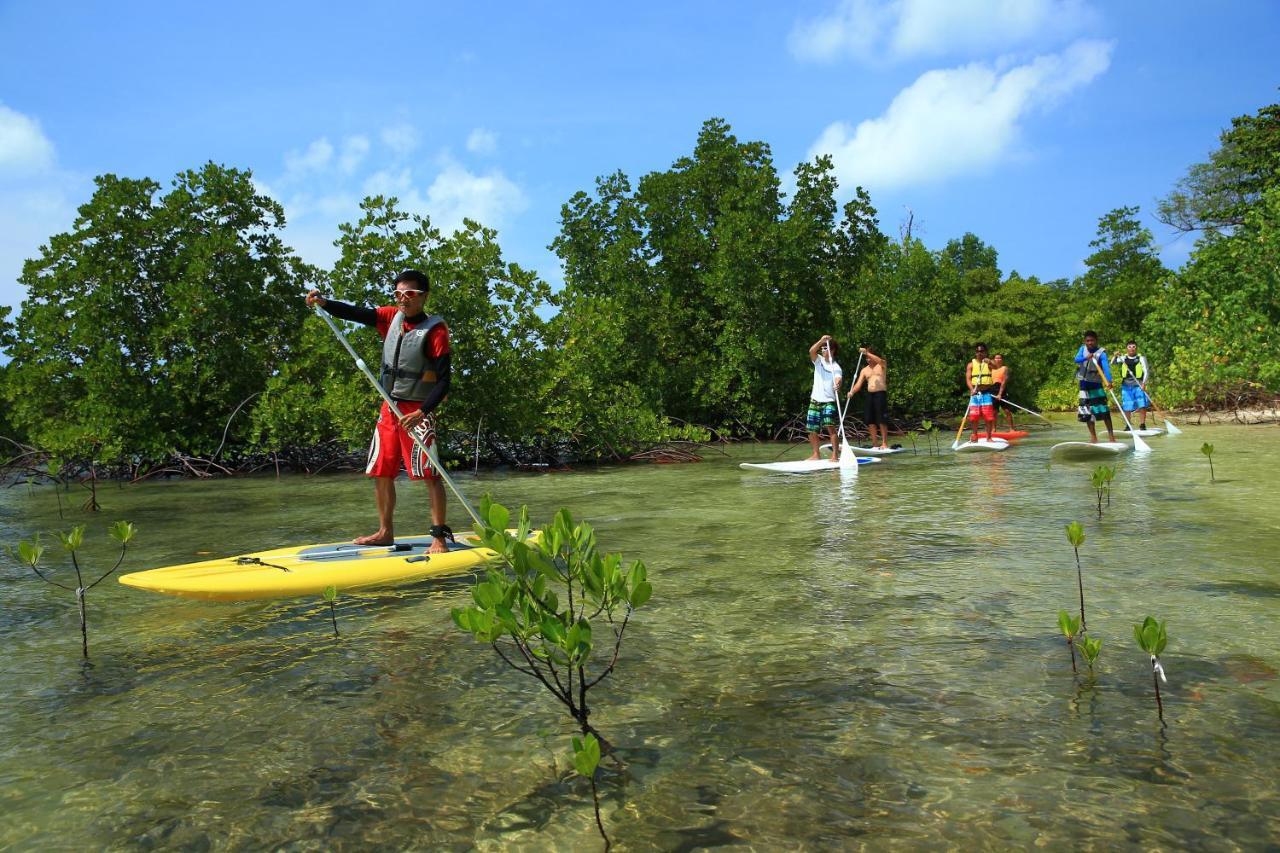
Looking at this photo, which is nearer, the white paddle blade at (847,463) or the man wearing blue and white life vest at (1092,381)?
the white paddle blade at (847,463)

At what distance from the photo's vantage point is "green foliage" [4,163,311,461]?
53.3ft

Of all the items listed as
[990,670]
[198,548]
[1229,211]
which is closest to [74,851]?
[990,670]

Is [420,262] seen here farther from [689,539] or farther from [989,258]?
[989,258]

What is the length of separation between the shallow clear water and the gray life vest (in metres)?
1.62

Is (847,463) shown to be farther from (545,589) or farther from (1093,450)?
(545,589)

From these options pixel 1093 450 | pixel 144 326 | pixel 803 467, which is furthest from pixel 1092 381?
pixel 144 326

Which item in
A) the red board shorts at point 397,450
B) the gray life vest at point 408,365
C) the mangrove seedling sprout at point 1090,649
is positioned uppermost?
the gray life vest at point 408,365

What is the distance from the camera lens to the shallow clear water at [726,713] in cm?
250

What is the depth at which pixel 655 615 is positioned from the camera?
4738 mm

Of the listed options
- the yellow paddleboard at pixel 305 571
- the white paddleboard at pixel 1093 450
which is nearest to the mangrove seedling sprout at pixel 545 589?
the yellow paddleboard at pixel 305 571

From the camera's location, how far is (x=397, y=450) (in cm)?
648

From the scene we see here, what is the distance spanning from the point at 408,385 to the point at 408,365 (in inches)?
6.0

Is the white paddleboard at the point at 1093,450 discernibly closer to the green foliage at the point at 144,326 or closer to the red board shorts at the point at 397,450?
the red board shorts at the point at 397,450

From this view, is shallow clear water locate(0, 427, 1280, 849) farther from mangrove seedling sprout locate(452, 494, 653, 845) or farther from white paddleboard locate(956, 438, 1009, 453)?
white paddleboard locate(956, 438, 1009, 453)
